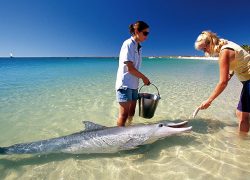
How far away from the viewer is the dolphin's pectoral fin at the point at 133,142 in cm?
440

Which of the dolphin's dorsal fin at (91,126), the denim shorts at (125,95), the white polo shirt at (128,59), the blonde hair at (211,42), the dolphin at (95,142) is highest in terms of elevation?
the blonde hair at (211,42)

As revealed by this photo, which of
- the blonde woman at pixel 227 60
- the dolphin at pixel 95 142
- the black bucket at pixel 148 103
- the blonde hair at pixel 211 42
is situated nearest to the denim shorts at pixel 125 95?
the black bucket at pixel 148 103

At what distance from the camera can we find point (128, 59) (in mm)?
4742

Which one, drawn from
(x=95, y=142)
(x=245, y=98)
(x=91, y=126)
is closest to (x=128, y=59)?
(x=91, y=126)

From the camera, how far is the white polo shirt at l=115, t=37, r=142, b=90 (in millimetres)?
4754

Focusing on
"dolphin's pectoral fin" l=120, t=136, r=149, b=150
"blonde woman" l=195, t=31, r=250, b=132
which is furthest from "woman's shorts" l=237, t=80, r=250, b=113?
"dolphin's pectoral fin" l=120, t=136, r=149, b=150

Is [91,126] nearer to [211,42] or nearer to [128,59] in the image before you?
[128,59]

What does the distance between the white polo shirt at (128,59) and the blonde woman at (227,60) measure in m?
1.33

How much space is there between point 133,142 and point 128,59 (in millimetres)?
1744

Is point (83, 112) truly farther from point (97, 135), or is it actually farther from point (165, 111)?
point (97, 135)

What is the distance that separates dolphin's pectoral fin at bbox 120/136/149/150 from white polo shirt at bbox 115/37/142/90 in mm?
1192

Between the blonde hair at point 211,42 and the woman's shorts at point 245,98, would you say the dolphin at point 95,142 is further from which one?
the blonde hair at point 211,42

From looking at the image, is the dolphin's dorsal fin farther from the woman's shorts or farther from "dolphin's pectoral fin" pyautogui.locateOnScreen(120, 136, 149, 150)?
the woman's shorts

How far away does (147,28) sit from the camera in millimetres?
4926
